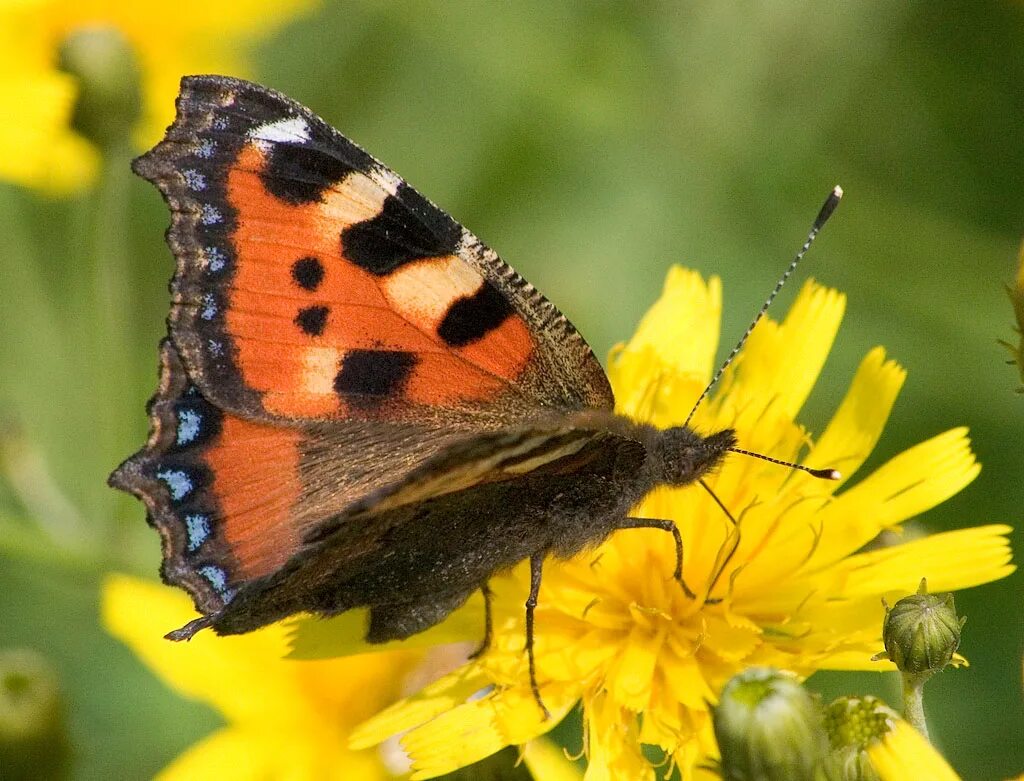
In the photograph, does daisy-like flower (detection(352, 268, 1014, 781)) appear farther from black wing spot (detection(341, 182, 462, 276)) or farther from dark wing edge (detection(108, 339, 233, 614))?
black wing spot (detection(341, 182, 462, 276))

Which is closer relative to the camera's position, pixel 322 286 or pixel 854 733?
pixel 854 733

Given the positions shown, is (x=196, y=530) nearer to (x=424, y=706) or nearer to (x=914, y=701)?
(x=424, y=706)

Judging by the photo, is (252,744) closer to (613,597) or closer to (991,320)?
(613,597)

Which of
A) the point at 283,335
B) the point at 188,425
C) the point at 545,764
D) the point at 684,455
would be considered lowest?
the point at 545,764

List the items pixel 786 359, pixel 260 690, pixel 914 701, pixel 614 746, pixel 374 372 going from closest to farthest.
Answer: pixel 914 701
pixel 614 746
pixel 374 372
pixel 786 359
pixel 260 690

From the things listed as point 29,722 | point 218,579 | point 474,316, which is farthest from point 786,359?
point 29,722

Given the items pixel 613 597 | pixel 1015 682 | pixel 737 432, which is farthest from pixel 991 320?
pixel 613 597

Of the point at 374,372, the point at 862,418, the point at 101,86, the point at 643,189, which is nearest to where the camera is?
the point at 374,372
